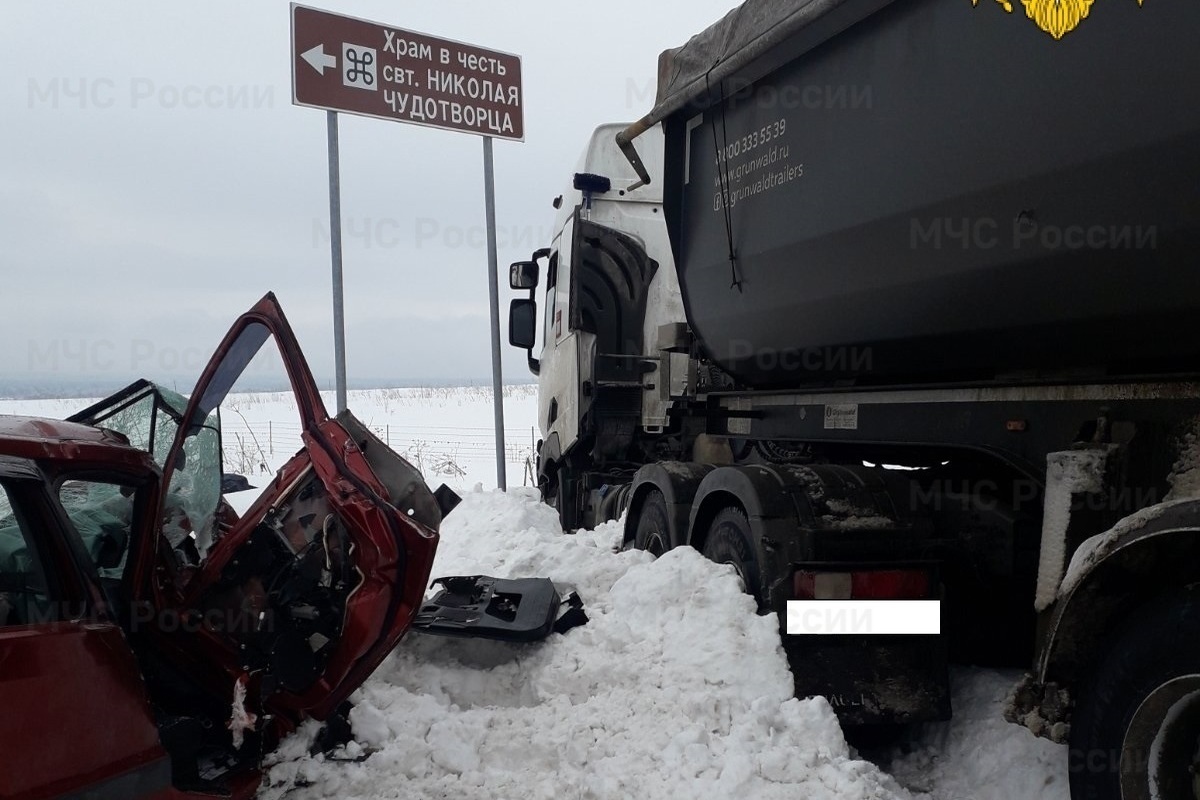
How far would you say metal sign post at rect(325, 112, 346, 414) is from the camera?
7.17m

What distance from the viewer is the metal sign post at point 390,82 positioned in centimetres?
696

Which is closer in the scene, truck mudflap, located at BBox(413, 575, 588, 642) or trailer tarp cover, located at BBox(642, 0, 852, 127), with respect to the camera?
trailer tarp cover, located at BBox(642, 0, 852, 127)

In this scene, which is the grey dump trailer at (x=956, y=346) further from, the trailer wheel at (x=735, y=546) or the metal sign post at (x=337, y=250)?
the metal sign post at (x=337, y=250)

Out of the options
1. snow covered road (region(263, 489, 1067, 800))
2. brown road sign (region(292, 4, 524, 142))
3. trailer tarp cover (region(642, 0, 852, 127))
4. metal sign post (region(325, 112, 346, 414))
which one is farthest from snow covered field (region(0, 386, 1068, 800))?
brown road sign (region(292, 4, 524, 142))

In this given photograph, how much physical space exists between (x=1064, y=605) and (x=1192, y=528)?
1.49 feet

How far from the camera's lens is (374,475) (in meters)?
3.09

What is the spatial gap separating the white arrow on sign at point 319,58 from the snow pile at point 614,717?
512 centimetres

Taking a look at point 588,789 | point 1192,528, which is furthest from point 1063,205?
point 588,789

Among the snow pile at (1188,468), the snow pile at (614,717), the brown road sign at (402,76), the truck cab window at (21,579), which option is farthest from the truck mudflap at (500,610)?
the brown road sign at (402,76)

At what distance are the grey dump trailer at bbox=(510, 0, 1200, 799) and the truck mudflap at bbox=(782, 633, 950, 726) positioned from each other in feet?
0.04

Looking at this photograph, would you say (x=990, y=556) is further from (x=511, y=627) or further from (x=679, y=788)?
(x=511, y=627)

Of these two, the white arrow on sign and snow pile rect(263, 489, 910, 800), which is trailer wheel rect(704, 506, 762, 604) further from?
the white arrow on sign

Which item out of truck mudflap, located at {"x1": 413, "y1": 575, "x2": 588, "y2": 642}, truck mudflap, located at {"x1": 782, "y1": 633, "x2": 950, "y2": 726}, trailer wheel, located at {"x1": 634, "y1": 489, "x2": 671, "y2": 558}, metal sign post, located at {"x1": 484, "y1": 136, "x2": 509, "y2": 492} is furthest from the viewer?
metal sign post, located at {"x1": 484, "y1": 136, "x2": 509, "y2": 492}

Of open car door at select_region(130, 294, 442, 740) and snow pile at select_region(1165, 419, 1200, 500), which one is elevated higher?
snow pile at select_region(1165, 419, 1200, 500)
